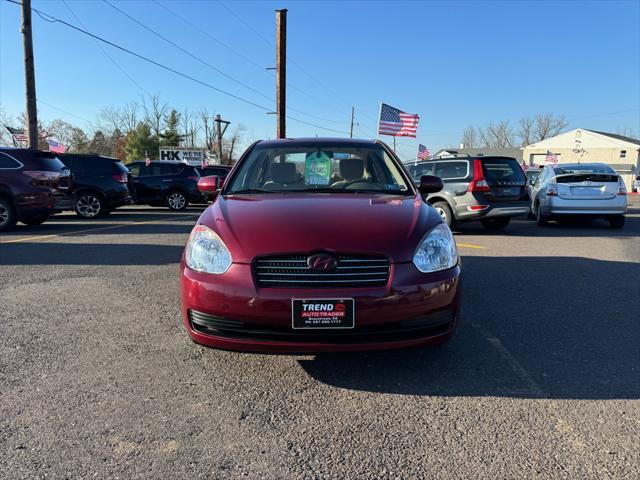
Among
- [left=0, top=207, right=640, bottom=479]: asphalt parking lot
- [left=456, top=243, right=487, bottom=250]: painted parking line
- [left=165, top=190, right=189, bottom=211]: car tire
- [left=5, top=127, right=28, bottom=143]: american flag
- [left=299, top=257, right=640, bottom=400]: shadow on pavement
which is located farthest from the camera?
[left=5, top=127, right=28, bottom=143]: american flag

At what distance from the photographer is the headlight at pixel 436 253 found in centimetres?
290

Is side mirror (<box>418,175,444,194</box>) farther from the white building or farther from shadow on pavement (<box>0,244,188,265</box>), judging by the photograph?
the white building

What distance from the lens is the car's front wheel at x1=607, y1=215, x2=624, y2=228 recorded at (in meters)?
10.9

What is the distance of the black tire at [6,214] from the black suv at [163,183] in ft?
21.2

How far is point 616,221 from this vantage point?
1109cm

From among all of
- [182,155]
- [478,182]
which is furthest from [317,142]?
[182,155]

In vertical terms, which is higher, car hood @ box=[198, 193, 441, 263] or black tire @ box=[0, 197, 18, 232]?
car hood @ box=[198, 193, 441, 263]

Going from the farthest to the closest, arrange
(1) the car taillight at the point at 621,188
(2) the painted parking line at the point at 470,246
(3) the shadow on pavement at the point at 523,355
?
(1) the car taillight at the point at 621,188 < (2) the painted parking line at the point at 470,246 < (3) the shadow on pavement at the point at 523,355

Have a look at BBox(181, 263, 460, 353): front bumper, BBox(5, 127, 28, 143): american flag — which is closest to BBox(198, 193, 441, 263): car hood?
BBox(181, 263, 460, 353): front bumper

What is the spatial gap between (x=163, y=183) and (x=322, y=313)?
14948 millimetres

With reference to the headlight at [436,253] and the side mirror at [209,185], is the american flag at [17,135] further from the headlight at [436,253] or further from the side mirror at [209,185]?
the headlight at [436,253]

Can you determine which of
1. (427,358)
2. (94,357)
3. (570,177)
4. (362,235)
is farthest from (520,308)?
(570,177)

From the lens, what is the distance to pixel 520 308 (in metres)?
4.61

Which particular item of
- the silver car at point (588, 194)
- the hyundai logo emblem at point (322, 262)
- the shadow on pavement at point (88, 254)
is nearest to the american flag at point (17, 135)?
the shadow on pavement at point (88, 254)
